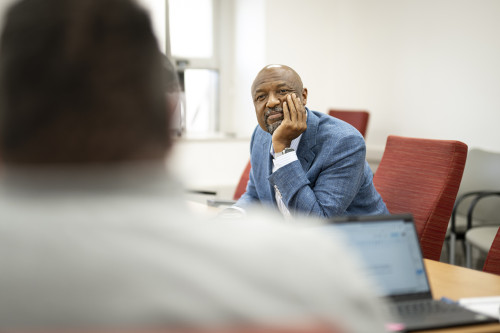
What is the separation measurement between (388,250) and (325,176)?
855 millimetres

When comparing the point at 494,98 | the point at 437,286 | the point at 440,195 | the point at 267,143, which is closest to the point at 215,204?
the point at 267,143

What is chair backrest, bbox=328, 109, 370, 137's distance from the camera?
5004 mm

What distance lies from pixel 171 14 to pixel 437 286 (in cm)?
427

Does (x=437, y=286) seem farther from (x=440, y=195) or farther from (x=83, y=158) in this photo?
(x=83, y=158)

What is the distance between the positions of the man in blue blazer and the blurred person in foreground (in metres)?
1.67

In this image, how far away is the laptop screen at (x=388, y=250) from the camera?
1.42 metres

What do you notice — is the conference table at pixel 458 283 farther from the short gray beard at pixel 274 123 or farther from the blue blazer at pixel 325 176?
the short gray beard at pixel 274 123

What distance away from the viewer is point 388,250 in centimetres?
144

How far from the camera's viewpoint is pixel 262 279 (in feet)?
1.63

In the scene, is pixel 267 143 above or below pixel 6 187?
below

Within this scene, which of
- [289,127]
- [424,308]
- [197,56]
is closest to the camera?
[424,308]

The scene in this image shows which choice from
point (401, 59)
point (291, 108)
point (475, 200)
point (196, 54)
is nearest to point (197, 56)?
point (196, 54)

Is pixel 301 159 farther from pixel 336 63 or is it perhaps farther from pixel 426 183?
pixel 336 63

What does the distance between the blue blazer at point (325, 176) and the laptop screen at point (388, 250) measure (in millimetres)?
729
